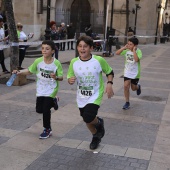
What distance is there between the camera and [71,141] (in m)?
5.33

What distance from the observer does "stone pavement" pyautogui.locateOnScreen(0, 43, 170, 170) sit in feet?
14.9

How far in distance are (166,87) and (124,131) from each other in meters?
4.89

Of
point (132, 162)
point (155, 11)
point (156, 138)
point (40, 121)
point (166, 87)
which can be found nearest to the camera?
point (132, 162)

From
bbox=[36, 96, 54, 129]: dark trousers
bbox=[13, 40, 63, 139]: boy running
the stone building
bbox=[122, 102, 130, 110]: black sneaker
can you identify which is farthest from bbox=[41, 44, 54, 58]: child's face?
the stone building

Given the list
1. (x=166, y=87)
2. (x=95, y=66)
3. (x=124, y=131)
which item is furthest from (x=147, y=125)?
(x=166, y=87)

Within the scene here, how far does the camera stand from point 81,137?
555cm

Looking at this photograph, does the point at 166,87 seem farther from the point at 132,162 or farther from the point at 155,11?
the point at 155,11

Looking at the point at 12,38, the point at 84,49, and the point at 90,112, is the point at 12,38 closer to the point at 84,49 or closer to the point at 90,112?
the point at 84,49

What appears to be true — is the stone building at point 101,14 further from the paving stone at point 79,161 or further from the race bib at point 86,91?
the paving stone at point 79,161

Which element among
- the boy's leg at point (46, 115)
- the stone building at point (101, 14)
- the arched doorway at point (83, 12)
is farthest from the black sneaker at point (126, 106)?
the arched doorway at point (83, 12)

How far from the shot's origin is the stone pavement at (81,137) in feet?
14.9

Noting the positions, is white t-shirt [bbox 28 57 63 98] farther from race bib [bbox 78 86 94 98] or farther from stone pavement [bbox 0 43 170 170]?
stone pavement [bbox 0 43 170 170]

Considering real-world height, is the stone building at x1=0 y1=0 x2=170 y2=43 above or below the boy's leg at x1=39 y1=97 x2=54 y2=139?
above

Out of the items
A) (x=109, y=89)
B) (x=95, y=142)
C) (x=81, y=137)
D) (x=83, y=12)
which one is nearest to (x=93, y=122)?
(x=95, y=142)
